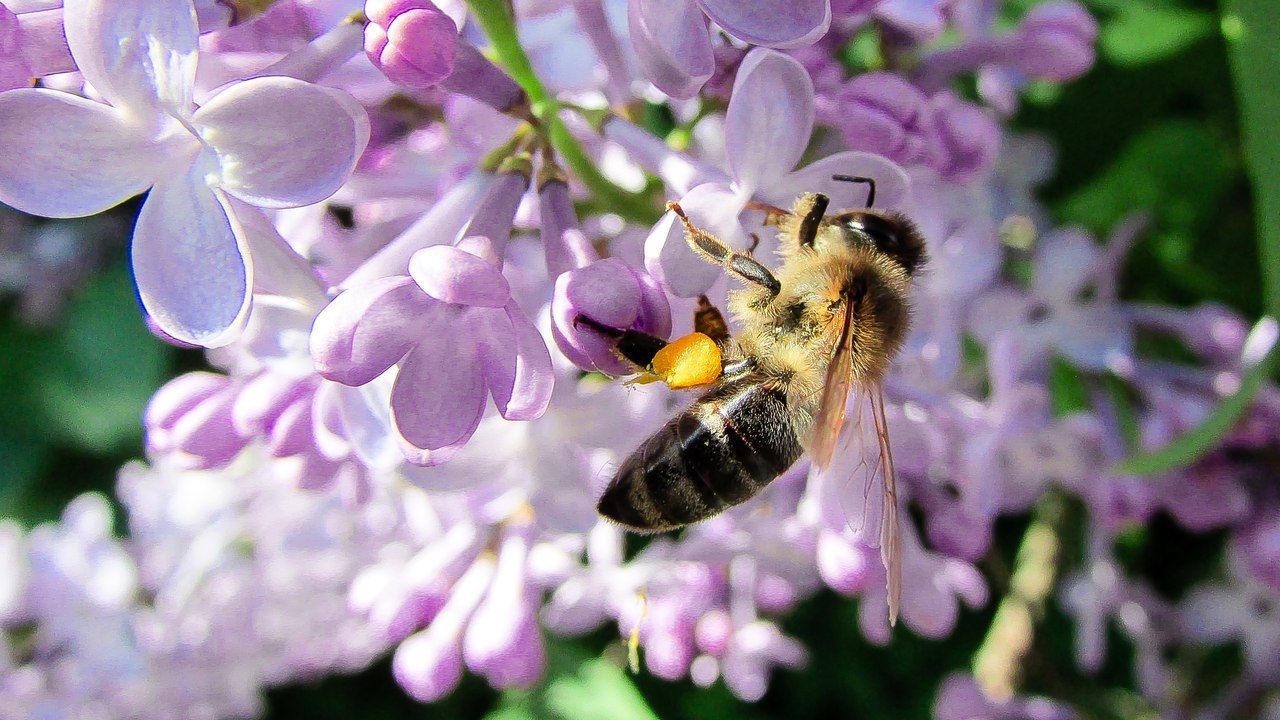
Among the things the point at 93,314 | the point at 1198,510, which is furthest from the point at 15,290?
the point at 1198,510

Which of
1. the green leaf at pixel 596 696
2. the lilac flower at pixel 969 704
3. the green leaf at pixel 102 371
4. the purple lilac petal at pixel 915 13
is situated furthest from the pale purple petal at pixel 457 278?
the green leaf at pixel 102 371

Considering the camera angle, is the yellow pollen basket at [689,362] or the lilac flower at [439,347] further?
the yellow pollen basket at [689,362]

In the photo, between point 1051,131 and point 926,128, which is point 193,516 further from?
point 1051,131

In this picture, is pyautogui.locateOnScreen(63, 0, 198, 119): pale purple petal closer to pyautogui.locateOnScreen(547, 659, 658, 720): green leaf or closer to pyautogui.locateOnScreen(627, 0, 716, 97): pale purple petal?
pyautogui.locateOnScreen(627, 0, 716, 97): pale purple petal

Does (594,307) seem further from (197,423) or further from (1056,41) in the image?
(1056,41)

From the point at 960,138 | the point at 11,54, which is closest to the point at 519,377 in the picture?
the point at 11,54

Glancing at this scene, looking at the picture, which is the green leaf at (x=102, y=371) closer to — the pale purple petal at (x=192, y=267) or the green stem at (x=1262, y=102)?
the pale purple petal at (x=192, y=267)
